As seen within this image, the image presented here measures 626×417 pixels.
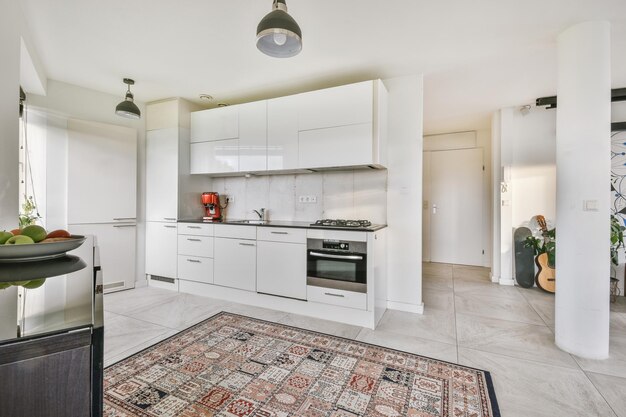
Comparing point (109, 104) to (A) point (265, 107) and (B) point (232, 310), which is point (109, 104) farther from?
(B) point (232, 310)

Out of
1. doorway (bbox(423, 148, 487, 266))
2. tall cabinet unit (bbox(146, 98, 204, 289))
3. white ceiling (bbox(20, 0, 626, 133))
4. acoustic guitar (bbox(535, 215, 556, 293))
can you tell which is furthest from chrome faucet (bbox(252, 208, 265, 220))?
acoustic guitar (bbox(535, 215, 556, 293))

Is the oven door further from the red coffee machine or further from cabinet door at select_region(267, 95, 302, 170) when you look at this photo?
the red coffee machine

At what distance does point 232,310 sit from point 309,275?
98cm

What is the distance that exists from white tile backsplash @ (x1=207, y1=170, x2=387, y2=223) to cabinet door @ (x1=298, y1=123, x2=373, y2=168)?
450mm

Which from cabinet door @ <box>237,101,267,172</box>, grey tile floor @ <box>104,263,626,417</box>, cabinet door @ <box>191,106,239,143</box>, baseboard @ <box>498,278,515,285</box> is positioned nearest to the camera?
grey tile floor @ <box>104,263,626,417</box>

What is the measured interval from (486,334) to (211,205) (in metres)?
3.57

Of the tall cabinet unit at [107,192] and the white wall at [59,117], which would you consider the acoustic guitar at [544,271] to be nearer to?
the tall cabinet unit at [107,192]

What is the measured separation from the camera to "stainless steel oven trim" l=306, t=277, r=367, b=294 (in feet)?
9.42

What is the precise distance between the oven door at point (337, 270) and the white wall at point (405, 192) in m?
0.65

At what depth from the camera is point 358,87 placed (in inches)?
122

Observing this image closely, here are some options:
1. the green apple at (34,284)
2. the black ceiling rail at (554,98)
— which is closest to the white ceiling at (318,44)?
the black ceiling rail at (554,98)

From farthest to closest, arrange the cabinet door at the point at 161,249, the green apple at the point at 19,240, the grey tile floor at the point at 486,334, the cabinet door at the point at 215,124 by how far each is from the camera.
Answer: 1. the cabinet door at the point at 161,249
2. the cabinet door at the point at 215,124
3. the grey tile floor at the point at 486,334
4. the green apple at the point at 19,240

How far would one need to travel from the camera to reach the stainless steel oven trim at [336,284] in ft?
9.42

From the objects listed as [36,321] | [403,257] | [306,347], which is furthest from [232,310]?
[36,321]
